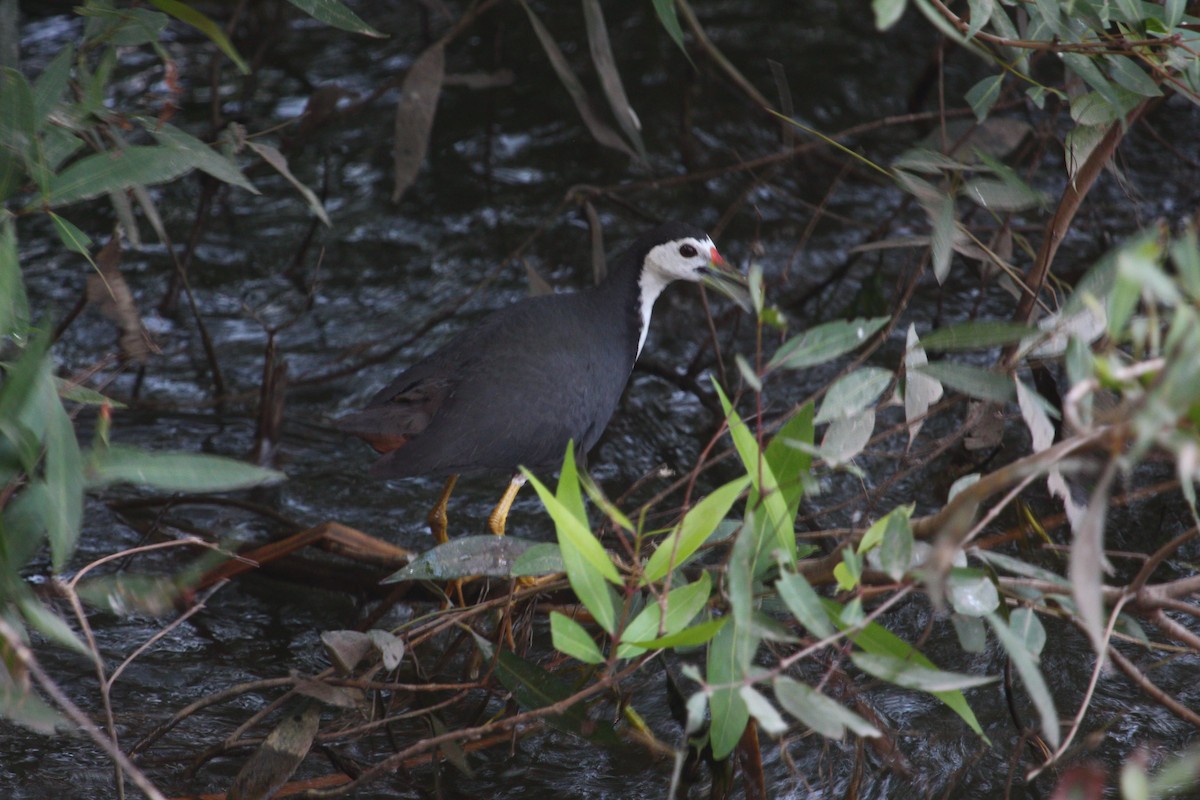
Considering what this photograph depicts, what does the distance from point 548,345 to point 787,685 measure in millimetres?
1480

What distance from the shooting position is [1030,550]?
111 inches

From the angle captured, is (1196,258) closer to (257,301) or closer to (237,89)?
(257,301)

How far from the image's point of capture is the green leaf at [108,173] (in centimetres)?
188

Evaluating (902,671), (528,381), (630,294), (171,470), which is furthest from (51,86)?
(902,671)

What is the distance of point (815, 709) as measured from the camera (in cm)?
146

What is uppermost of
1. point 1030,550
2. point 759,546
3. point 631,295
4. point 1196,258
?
point 1196,258

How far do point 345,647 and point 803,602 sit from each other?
85 cm

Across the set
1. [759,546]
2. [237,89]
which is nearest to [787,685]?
[759,546]

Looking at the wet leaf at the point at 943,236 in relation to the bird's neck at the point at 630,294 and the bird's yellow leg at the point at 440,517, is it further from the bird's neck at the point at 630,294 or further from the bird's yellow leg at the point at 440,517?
the bird's yellow leg at the point at 440,517

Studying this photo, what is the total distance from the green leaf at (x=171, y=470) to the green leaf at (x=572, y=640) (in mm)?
424

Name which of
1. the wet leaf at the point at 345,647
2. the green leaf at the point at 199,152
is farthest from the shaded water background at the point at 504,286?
the green leaf at the point at 199,152

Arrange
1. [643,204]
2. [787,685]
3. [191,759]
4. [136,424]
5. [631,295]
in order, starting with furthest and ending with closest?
[643,204]
[136,424]
[631,295]
[191,759]
[787,685]

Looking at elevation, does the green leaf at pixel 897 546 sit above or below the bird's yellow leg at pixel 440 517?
above

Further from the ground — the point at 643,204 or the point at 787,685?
the point at 787,685
